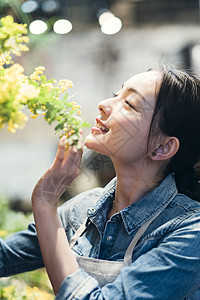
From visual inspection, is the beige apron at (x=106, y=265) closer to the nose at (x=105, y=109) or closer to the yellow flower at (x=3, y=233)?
the nose at (x=105, y=109)

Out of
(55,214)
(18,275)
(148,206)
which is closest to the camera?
(55,214)

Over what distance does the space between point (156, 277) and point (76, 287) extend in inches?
6.4

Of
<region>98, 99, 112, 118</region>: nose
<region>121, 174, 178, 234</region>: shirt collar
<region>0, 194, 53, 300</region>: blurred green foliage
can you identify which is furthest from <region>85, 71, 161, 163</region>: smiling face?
<region>0, 194, 53, 300</region>: blurred green foliage

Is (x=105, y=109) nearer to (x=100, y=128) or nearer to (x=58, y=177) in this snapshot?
(x=100, y=128)

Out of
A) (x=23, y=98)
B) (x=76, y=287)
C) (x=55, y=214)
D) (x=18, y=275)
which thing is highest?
(x=23, y=98)

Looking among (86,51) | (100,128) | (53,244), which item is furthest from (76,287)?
(86,51)

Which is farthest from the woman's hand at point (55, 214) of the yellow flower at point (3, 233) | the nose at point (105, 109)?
the yellow flower at point (3, 233)

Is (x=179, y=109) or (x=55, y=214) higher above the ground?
(x=179, y=109)

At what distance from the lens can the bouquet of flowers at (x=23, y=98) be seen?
646 millimetres

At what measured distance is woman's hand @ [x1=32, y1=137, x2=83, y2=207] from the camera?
2.43ft

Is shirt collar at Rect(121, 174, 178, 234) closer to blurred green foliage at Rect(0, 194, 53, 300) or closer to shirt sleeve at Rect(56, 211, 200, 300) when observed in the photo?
shirt sleeve at Rect(56, 211, 200, 300)

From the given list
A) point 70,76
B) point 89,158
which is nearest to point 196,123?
point 89,158

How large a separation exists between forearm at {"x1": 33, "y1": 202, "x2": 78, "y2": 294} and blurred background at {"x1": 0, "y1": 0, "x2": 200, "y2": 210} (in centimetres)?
20

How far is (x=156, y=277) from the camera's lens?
715 millimetres
